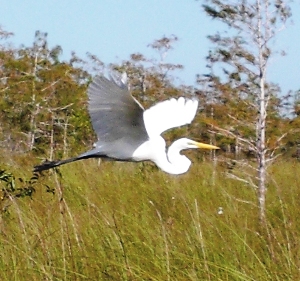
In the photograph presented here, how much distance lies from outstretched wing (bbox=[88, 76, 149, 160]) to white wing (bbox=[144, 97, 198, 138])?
0.07 m

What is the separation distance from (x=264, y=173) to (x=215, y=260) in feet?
7.00

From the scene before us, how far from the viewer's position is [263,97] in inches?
188

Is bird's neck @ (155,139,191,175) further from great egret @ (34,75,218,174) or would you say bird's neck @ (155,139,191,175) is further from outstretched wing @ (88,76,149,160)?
outstretched wing @ (88,76,149,160)

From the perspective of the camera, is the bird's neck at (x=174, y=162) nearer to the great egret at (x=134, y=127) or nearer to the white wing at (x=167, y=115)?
the great egret at (x=134, y=127)

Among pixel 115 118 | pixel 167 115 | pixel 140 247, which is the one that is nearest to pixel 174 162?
pixel 167 115

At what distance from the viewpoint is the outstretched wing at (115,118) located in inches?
127

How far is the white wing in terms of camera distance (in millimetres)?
3553

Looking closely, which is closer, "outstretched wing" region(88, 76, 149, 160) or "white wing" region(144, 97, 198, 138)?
"outstretched wing" region(88, 76, 149, 160)

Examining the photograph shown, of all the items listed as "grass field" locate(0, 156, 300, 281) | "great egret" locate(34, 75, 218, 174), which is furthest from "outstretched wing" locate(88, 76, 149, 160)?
"grass field" locate(0, 156, 300, 281)

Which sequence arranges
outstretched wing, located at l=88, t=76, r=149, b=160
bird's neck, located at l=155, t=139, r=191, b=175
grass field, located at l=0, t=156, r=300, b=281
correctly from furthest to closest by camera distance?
bird's neck, located at l=155, t=139, r=191, b=175 → outstretched wing, located at l=88, t=76, r=149, b=160 → grass field, located at l=0, t=156, r=300, b=281

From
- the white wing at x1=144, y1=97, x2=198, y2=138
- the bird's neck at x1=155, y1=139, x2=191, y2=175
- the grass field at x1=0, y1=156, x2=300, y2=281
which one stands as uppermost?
the white wing at x1=144, y1=97, x2=198, y2=138

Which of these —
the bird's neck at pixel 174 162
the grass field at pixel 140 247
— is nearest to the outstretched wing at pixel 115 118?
the bird's neck at pixel 174 162

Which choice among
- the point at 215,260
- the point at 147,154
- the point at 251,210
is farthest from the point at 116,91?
the point at 251,210

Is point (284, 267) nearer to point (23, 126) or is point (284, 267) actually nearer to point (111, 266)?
point (111, 266)
